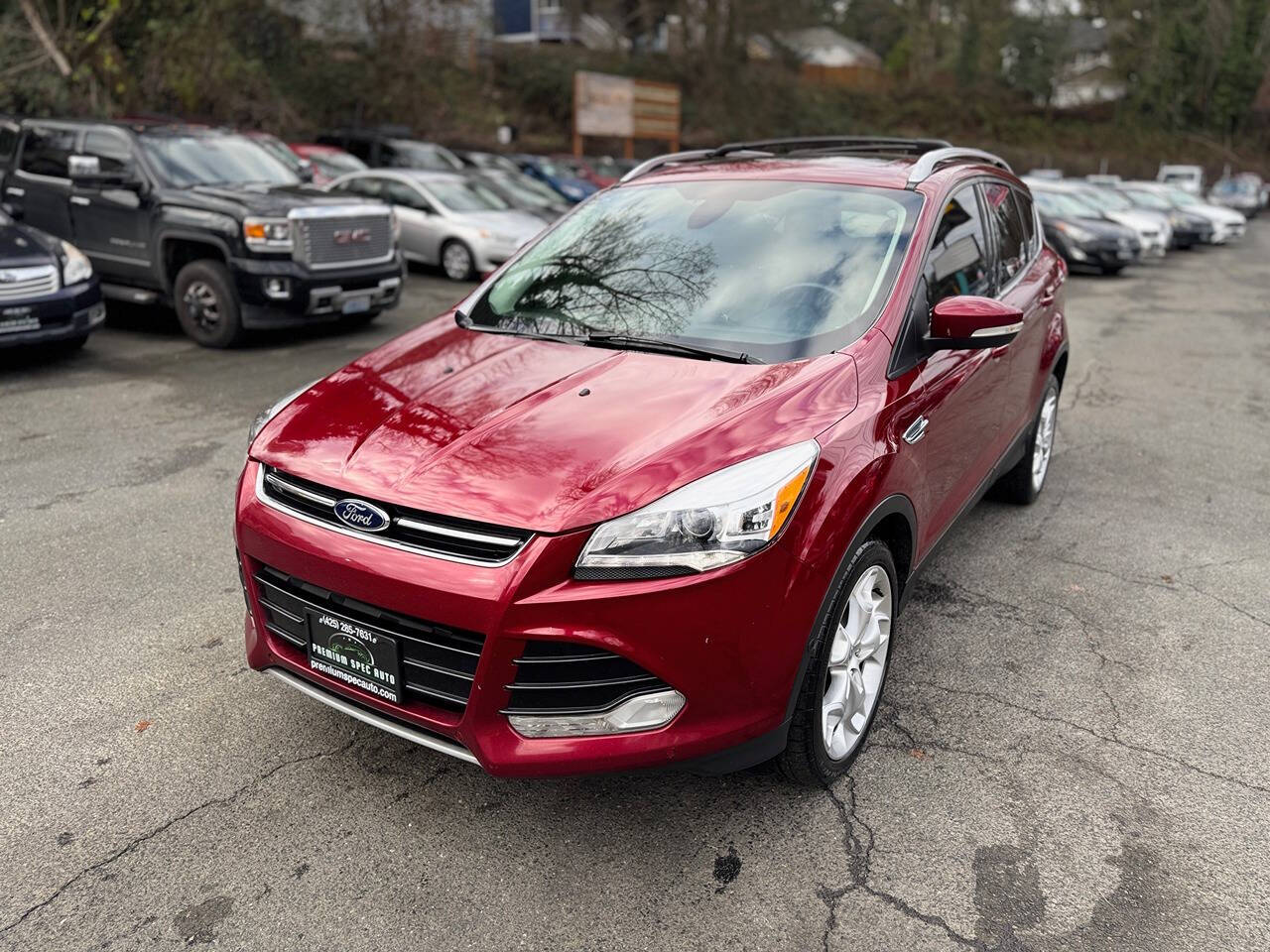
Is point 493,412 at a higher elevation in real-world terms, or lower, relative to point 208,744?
higher

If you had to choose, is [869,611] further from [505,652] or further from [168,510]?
[168,510]

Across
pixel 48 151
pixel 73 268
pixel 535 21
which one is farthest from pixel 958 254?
pixel 535 21

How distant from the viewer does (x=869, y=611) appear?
9.82ft

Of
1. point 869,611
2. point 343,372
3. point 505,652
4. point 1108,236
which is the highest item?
point 343,372

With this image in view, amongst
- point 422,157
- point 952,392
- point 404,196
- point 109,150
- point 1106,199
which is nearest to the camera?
point 952,392

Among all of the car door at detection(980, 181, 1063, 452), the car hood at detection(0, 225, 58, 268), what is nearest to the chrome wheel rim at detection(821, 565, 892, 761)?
the car door at detection(980, 181, 1063, 452)

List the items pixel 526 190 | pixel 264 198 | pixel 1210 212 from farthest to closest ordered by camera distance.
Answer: pixel 1210 212
pixel 526 190
pixel 264 198

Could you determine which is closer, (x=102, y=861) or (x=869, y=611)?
(x=102, y=861)

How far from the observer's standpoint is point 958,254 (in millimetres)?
3848

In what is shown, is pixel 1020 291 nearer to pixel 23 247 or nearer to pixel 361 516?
pixel 361 516

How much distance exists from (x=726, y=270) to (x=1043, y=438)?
272cm

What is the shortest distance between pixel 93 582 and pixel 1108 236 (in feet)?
55.8

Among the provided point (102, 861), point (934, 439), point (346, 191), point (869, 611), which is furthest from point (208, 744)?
point (346, 191)

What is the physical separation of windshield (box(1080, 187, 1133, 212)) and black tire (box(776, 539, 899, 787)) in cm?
1869
